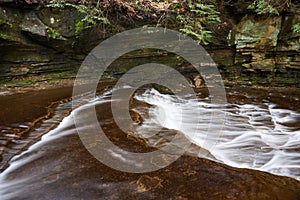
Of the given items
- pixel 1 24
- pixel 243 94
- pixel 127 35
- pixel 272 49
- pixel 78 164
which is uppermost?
pixel 1 24

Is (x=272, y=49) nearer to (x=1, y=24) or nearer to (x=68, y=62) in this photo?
(x=68, y=62)

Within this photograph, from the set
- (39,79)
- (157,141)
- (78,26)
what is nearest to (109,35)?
(78,26)

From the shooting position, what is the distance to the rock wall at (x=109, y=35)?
7.13m

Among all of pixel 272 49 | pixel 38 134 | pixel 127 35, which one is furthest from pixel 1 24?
pixel 272 49

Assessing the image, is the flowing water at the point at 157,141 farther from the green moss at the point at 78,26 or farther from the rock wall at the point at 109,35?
the green moss at the point at 78,26

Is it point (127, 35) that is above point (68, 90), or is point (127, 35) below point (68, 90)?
above

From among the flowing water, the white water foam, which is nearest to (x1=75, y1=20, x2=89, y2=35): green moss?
the flowing water

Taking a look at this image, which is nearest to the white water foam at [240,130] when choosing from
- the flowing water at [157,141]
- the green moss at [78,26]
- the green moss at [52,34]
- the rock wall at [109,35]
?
the flowing water at [157,141]

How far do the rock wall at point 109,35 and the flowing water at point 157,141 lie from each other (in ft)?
5.22

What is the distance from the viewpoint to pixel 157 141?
3.47 m

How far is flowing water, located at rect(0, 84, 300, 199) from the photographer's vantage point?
2.45 m

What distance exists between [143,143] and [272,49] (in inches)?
264

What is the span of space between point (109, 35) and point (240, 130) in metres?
5.34

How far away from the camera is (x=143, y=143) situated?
3.35 m
